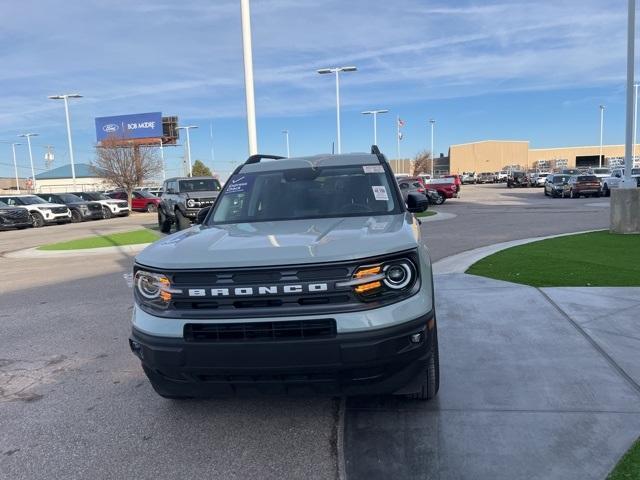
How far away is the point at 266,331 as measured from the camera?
2.99 metres

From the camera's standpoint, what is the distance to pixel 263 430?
361 cm

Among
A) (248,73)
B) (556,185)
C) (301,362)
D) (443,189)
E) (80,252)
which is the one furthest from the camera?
(556,185)

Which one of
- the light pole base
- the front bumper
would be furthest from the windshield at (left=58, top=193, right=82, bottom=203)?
the front bumper

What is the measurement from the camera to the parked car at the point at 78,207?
2945cm

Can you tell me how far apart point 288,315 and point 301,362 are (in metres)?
0.27

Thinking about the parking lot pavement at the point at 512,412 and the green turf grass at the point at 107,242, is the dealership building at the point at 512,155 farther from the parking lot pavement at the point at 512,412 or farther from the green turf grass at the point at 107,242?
the parking lot pavement at the point at 512,412

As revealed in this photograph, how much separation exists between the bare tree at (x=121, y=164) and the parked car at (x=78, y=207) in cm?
847

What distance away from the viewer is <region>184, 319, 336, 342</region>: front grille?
296cm

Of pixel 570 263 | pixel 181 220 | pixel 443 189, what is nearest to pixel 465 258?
pixel 570 263

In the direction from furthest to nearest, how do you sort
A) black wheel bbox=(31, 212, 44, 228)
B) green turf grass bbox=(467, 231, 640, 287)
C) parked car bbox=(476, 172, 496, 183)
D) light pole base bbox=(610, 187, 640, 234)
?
parked car bbox=(476, 172, 496, 183) < black wheel bbox=(31, 212, 44, 228) < light pole base bbox=(610, 187, 640, 234) < green turf grass bbox=(467, 231, 640, 287)

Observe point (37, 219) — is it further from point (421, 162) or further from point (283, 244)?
point (421, 162)

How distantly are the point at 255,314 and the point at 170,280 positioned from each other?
602 mm

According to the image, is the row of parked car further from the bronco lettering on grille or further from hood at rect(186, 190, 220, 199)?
the bronco lettering on grille

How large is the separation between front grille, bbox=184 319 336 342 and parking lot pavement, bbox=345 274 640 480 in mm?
878
